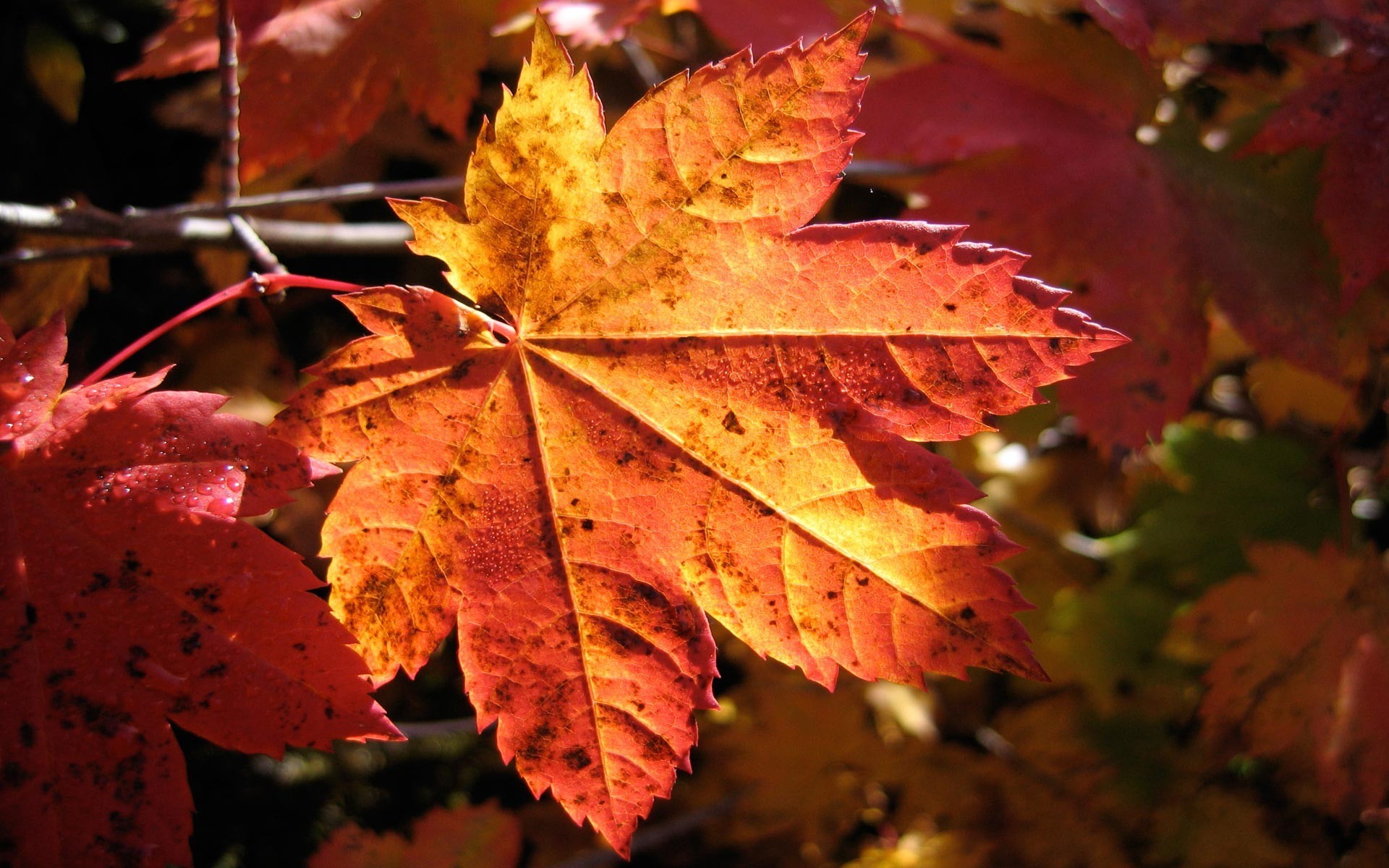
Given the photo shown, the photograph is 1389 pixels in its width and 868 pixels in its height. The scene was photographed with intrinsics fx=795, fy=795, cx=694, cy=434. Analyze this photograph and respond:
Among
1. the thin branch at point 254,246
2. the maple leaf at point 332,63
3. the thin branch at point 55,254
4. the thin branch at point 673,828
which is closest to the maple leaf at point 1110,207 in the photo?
the maple leaf at point 332,63

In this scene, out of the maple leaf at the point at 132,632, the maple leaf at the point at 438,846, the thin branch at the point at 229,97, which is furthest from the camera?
the maple leaf at the point at 438,846

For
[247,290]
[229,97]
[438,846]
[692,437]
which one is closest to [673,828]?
[438,846]

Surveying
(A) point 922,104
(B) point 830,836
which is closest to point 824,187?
(A) point 922,104

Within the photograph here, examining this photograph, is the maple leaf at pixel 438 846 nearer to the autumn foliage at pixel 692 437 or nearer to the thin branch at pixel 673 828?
the autumn foliage at pixel 692 437

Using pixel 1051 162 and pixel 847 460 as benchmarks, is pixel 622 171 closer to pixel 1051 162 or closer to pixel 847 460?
pixel 847 460

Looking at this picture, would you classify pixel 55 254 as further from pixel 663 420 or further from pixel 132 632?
pixel 663 420

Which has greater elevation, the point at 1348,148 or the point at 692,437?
the point at 1348,148

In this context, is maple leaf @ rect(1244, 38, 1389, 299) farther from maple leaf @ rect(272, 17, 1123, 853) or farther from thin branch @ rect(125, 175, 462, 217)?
thin branch @ rect(125, 175, 462, 217)
